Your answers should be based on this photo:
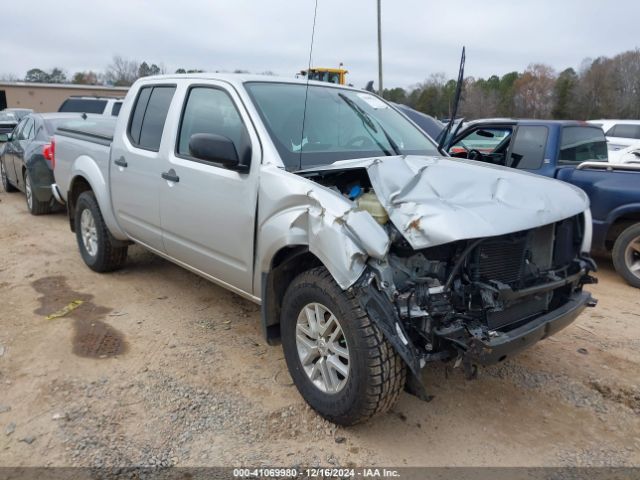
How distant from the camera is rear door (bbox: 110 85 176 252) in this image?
14.4ft

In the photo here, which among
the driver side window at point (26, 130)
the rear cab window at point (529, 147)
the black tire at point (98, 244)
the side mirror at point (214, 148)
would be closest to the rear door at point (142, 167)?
the black tire at point (98, 244)

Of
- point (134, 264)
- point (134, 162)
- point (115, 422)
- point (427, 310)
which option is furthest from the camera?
point (134, 264)

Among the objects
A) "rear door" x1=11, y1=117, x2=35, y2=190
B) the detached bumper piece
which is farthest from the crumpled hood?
"rear door" x1=11, y1=117, x2=35, y2=190

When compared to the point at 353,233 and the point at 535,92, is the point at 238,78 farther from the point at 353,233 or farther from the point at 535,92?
the point at 535,92

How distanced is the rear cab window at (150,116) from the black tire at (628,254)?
4.77 metres

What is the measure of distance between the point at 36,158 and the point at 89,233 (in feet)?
11.7

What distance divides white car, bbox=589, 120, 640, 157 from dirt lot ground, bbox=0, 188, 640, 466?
10.4 meters

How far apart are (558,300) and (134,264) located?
15.0ft

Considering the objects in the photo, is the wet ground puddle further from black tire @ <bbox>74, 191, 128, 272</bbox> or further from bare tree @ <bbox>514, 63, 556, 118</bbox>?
bare tree @ <bbox>514, 63, 556, 118</bbox>

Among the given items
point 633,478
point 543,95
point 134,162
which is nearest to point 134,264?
point 134,162

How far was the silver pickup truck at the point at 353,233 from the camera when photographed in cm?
262

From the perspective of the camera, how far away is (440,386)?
3.52m

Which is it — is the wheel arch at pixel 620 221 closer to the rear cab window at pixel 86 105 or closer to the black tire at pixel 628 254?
the black tire at pixel 628 254

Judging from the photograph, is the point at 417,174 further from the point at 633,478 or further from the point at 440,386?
the point at 633,478
